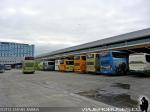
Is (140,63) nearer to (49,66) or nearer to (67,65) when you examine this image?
(67,65)

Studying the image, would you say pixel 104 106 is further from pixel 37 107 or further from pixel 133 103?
pixel 37 107

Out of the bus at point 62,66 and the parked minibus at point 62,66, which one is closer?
the parked minibus at point 62,66

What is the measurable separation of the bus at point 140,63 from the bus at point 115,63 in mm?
2901

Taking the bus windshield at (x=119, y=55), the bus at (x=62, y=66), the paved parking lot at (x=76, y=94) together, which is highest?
the bus windshield at (x=119, y=55)

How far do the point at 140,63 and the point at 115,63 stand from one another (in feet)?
13.5

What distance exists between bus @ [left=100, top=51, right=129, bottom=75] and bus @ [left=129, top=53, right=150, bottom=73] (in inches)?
114

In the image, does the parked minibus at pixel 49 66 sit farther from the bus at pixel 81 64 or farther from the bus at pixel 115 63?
the bus at pixel 115 63

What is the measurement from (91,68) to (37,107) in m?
22.3

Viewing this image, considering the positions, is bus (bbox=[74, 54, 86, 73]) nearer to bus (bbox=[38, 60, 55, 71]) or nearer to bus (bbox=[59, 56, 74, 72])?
bus (bbox=[59, 56, 74, 72])

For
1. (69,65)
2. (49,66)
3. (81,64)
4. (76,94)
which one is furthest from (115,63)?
(49,66)

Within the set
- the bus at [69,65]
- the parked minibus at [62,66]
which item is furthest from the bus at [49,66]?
the bus at [69,65]

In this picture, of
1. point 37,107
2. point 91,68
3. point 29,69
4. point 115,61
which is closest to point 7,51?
point 29,69

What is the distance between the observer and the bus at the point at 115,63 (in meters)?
26.4

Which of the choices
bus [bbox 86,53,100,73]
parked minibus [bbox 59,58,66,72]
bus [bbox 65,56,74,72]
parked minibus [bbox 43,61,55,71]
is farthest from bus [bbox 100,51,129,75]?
parked minibus [bbox 43,61,55,71]
